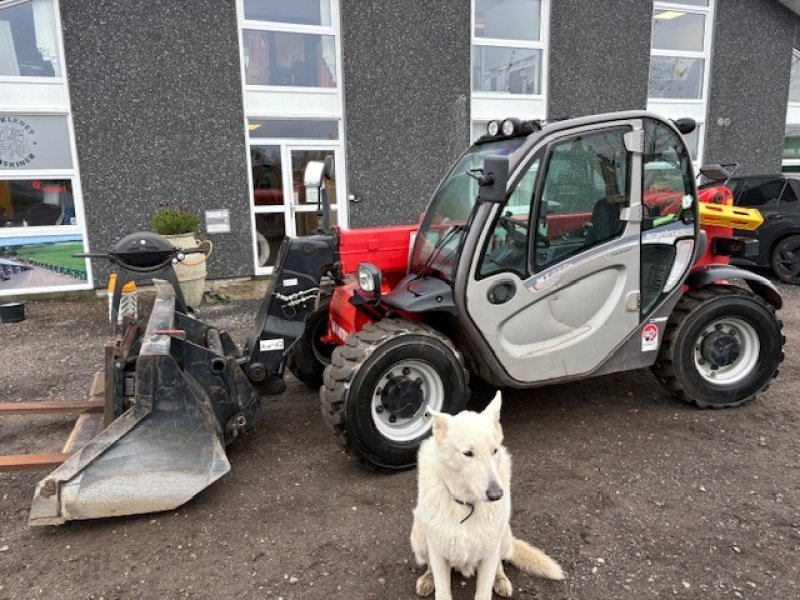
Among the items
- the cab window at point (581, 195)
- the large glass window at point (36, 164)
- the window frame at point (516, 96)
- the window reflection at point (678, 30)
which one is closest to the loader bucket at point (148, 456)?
the cab window at point (581, 195)

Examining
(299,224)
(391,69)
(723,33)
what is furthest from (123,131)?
(723,33)

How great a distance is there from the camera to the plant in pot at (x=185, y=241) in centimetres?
906

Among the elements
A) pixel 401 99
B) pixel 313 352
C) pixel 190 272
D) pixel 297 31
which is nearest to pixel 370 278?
pixel 313 352

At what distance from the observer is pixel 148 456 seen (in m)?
3.39

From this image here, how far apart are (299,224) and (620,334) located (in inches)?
299

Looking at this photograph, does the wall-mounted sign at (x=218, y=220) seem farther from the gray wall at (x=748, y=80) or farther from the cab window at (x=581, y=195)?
the gray wall at (x=748, y=80)

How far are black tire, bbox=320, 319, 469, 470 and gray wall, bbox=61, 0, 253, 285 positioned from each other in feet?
23.7

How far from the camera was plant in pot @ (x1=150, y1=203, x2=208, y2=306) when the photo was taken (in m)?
9.06

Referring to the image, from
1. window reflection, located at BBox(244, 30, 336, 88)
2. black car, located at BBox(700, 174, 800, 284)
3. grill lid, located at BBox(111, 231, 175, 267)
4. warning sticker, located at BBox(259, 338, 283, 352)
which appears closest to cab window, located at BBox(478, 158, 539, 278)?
warning sticker, located at BBox(259, 338, 283, 352)

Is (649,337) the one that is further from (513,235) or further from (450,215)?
(450,215)

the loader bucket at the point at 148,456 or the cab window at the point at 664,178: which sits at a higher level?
the cab window at the point at 664,178

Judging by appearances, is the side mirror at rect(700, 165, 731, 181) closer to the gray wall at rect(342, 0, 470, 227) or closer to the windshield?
the windshield

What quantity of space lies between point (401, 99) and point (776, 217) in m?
6.86

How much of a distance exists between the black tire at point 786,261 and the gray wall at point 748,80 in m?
3.66
